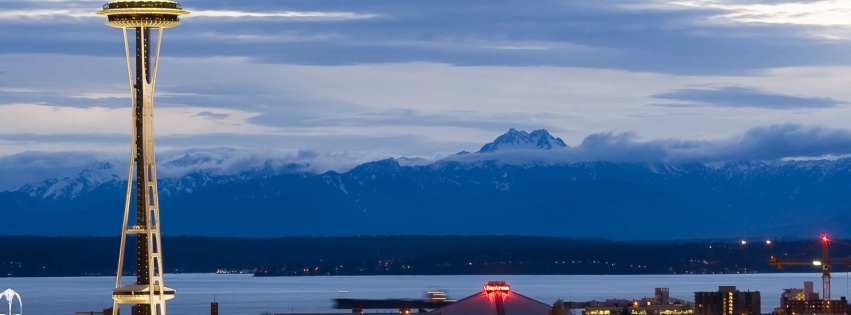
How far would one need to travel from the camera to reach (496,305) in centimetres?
13162

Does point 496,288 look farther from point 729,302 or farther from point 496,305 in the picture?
point 729,302

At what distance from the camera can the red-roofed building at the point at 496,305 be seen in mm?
131250

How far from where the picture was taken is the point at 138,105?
3526 inches

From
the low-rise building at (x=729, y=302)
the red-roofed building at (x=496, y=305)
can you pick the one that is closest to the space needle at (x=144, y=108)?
the red-roofed building at (x=496, y=305)

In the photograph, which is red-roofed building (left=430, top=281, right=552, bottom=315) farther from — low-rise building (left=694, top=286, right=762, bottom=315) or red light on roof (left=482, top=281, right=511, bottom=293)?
low-rise building (left=694, top=286, right=762, bottom=315)

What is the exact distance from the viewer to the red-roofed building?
13125 centimetres

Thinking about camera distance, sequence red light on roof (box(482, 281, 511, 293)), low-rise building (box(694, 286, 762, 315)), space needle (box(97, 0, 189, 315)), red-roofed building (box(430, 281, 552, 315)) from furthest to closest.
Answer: low-rise building (box(694, 286, 762, 315)), red light on roof (box(482, 281, 511, 293)), red-roofed building (box(430, 281, 552, 315)), space needle (box(97, 0, 189, 315))

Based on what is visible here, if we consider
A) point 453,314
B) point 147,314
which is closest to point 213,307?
point 453,314

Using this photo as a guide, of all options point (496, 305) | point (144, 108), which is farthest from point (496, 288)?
point (144, 108)

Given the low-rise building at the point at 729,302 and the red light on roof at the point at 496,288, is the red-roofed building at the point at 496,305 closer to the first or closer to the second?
the red light on roof at the point at 496,288

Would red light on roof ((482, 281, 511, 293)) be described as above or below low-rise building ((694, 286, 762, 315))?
above

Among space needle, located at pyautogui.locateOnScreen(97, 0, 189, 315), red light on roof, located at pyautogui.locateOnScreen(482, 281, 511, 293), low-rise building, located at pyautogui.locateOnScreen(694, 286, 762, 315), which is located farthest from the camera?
low-rise building, located at pyautogui.locateOnScreen(694, 286, 762, 315)

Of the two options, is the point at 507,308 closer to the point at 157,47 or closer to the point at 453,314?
the point at 453,314

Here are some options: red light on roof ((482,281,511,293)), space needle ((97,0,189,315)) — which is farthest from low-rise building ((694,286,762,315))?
space needle ((97,0,189,315))
